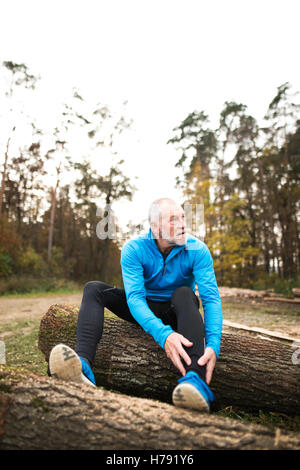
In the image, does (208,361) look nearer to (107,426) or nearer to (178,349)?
(178,349)

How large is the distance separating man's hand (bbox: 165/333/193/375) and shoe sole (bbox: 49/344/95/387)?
478mm

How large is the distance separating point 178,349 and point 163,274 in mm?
557

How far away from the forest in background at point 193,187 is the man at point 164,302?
11.8 m

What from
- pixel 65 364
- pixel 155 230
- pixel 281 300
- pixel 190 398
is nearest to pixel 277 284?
pixel 281 300

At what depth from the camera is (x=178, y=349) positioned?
152 centimetres

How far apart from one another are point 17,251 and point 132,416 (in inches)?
593

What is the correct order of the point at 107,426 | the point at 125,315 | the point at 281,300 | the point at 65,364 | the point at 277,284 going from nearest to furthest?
the point at 107,426 < the point at 65,364 < the point at 125,315 < the point at 281,300 < the point at 277,284

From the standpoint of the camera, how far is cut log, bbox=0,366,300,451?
1127 mm

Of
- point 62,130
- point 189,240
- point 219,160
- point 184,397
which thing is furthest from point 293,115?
point 184,397

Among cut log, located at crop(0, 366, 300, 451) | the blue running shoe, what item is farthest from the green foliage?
cut log, located at crop(0, 366, 300, 451)

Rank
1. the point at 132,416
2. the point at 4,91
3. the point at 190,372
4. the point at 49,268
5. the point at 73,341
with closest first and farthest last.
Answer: the point at 132,416 → the point at 190,372 → the point at 73,341 → the point at 4,91 → the point at 49,268

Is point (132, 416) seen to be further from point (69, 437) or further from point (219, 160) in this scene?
point (219, 160)

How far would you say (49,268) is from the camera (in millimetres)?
15758
